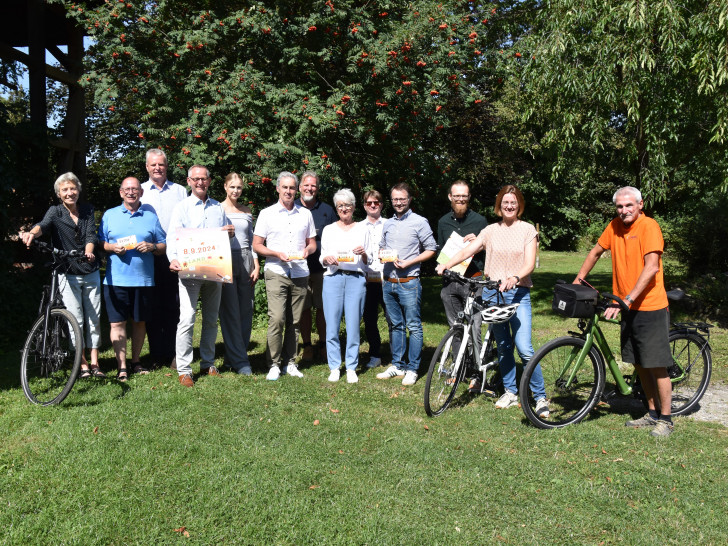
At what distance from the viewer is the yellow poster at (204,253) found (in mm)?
5668

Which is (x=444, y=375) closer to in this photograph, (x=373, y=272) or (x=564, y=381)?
(x=564, y=381)

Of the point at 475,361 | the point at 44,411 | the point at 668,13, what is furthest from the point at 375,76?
the point at 44,411

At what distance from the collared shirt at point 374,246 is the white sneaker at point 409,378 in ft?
3.67

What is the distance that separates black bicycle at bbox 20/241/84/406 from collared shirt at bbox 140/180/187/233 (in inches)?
39.1

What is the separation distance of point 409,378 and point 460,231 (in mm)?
1635

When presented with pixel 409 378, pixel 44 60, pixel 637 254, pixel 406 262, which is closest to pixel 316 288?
pixel 406 262

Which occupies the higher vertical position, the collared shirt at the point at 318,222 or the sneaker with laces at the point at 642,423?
the collared shirt at the point at 318,222

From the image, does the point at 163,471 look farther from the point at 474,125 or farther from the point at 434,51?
the point at 474,125

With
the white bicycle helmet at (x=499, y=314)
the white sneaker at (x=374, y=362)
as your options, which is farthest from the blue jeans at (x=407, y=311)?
the white bicycle helmet at (x=499, y=314)

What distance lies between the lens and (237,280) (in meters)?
6.45

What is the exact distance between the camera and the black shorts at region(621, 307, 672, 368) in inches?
195

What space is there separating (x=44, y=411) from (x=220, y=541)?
2.56 meters

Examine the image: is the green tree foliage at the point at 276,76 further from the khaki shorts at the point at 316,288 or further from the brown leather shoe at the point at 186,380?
the brown leather shoe at the point at 186,380

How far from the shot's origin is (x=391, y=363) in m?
7.05
